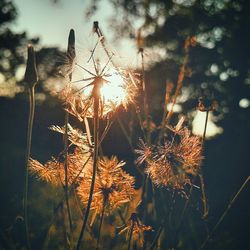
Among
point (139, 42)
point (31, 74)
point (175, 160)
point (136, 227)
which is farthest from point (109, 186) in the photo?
point (139, 42)

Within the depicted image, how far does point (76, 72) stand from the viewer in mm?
2021

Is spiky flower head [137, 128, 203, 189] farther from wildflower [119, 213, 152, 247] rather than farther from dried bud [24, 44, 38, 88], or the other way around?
dried bud [24, 44, 38, 88]

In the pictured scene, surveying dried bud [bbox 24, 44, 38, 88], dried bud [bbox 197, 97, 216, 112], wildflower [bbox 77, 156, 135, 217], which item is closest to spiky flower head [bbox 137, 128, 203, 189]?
wildflower [bbox 77, 156, 135, 217]

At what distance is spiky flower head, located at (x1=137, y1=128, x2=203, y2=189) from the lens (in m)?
2.00

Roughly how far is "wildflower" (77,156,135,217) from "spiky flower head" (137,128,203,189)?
0.36 feet

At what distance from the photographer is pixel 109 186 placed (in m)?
2.01

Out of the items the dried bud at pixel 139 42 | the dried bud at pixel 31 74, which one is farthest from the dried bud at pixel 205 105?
the dried bud at pixel 31 74

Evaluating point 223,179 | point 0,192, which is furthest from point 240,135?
point 0,192

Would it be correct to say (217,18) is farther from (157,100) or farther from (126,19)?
(126,19)

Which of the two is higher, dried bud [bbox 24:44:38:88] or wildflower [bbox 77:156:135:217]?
dried bud [bbox 24:44:38:88]

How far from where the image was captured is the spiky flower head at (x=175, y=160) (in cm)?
200

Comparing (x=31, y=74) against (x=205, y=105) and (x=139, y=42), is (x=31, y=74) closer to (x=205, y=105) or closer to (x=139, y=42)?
(x=139, y=42)

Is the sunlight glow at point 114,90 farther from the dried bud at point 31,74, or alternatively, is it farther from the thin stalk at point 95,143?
the dried bud at point 31,74

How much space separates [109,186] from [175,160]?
0.35 metres
